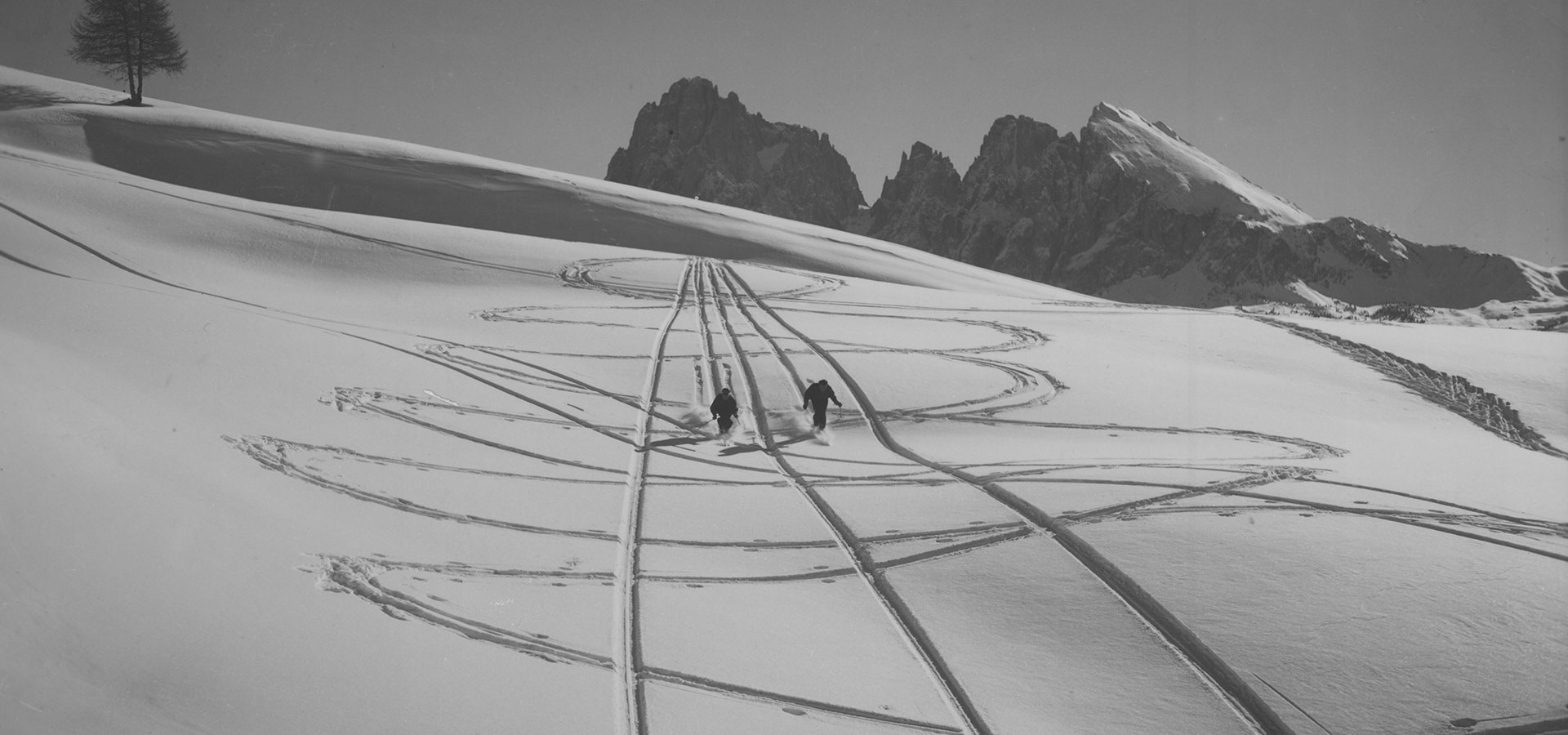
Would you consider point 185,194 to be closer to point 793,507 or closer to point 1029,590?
point 793,507

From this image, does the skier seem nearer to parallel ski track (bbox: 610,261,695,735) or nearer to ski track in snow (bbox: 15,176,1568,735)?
ski track in snow (bbox: 15,176,1568,735)

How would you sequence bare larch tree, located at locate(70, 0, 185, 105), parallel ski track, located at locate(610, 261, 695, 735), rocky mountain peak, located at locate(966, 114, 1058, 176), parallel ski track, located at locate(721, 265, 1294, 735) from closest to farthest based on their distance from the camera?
1. parallel ski track, located at locate(610, 261, 695, 735)
2. parallel ski track, located at locate(721, 265, 1294, 735)
3. bare larch tree, located at locate(70, 0, 185, 105)
4. rocky mountain peak, located at locate(966, 114, 1058, 176)

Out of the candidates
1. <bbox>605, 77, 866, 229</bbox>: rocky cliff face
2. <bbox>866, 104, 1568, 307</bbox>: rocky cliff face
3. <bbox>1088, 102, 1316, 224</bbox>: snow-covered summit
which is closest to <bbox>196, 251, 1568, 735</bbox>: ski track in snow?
<bbox>605, 77, 866, 229</bbox>: rocky cliff face

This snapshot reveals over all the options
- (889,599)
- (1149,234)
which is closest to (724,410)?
(889,599)

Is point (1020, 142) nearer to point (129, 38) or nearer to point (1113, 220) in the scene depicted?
point (1113, 220)

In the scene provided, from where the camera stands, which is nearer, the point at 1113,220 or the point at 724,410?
the point at 724,410

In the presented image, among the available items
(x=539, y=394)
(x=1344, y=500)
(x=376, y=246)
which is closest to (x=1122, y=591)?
(x=1344, y=500)
